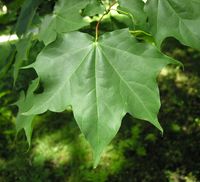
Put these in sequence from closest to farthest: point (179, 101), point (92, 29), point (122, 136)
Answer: point (92, 29), point (122, 136), point (179, 101)

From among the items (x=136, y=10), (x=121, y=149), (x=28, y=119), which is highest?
(x=136, y=10)

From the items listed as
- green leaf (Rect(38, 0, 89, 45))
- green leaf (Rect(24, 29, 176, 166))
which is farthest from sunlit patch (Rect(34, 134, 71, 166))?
green leaf (Rect(24, 29, 176, 166))

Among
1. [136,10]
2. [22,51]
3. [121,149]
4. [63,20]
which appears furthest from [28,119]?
[121,149]

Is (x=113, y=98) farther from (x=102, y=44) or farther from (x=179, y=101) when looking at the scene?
(x=179, y=101)

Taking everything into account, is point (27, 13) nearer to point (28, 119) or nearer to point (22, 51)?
point (22, 51)

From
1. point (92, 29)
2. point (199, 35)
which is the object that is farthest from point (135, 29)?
point (92, 29)

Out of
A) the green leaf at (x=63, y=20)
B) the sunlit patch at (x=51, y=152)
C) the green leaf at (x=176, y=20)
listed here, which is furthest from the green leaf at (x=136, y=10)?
the sunlit patch at (x=51, y=152)
